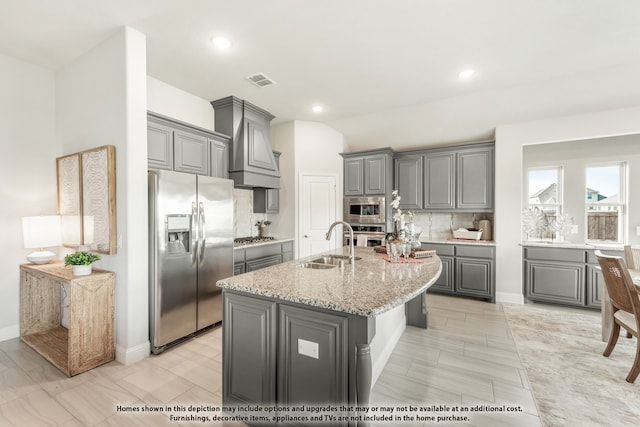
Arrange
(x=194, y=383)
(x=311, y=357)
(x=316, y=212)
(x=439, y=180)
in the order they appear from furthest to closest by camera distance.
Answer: (x=316, y=212)
(x=439, y=180)
(x=194, y=383)
(x=311, y=357)

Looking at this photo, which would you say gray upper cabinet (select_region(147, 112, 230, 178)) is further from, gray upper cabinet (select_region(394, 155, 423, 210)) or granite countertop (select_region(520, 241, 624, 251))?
granite countertop (select_region(520, 241, 624, 251))

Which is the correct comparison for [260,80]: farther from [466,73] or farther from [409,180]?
[409,180]

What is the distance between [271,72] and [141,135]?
5.09 feet

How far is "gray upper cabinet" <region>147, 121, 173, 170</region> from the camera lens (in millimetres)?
2834

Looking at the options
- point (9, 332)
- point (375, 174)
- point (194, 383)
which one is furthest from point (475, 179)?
point (9, 332)

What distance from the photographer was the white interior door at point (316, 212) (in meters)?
4.77

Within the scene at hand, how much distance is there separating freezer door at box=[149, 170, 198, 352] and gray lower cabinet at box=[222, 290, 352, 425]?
1160 millimetres

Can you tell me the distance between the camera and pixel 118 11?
7.23 feet

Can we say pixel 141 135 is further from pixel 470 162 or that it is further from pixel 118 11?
pixel 470 162

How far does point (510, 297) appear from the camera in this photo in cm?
410

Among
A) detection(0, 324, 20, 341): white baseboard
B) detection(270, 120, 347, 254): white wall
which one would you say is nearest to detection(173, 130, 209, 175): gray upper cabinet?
detection(270, 120, 347, 254): white wall

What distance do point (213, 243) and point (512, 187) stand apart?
420 centimetres

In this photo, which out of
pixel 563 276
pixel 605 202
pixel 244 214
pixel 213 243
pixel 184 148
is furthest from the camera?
pixel 244 214

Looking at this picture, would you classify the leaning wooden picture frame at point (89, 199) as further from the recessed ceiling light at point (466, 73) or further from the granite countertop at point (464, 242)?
the granite countertop at point (464, 242)
